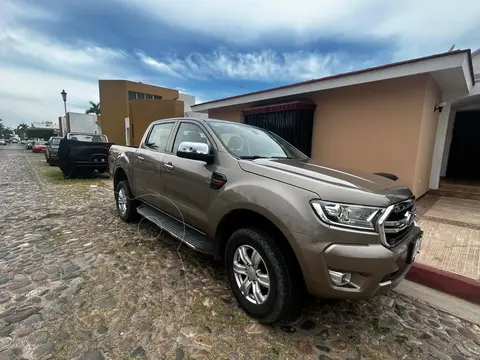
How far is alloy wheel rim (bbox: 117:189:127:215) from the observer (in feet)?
14.8

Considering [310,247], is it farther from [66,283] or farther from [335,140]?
[335,140]

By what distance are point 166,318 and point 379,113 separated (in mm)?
5901

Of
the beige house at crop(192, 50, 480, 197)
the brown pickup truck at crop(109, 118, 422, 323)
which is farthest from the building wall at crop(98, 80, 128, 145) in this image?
the brown pickup truck at crop(109, 118, 422, 323)

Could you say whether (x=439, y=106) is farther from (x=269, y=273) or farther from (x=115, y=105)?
(x=115, y=105)

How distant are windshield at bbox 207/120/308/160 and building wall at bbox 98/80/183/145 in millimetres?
22774

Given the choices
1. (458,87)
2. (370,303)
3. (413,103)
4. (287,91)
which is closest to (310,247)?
(370,303)

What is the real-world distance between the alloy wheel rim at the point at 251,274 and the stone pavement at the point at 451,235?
2.24 meters

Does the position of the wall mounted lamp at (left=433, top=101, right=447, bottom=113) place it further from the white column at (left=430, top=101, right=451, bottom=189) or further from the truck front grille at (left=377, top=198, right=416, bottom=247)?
the truck front grille at (left=377, top=198, right=416, bottom=247)

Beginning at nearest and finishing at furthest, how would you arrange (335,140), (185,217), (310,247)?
(310,247) < (185,217) < (335,140)

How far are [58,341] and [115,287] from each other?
0.72 metres

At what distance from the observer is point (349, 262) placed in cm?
170

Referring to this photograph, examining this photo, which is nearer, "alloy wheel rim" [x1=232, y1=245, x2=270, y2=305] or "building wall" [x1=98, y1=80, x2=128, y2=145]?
"alloy wheel rim" [x1=232, y1=245, x2=270, y2=305]

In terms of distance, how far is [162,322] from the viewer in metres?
2.13

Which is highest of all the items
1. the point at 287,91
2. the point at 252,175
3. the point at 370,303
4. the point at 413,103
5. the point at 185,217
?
the point at 287,91
